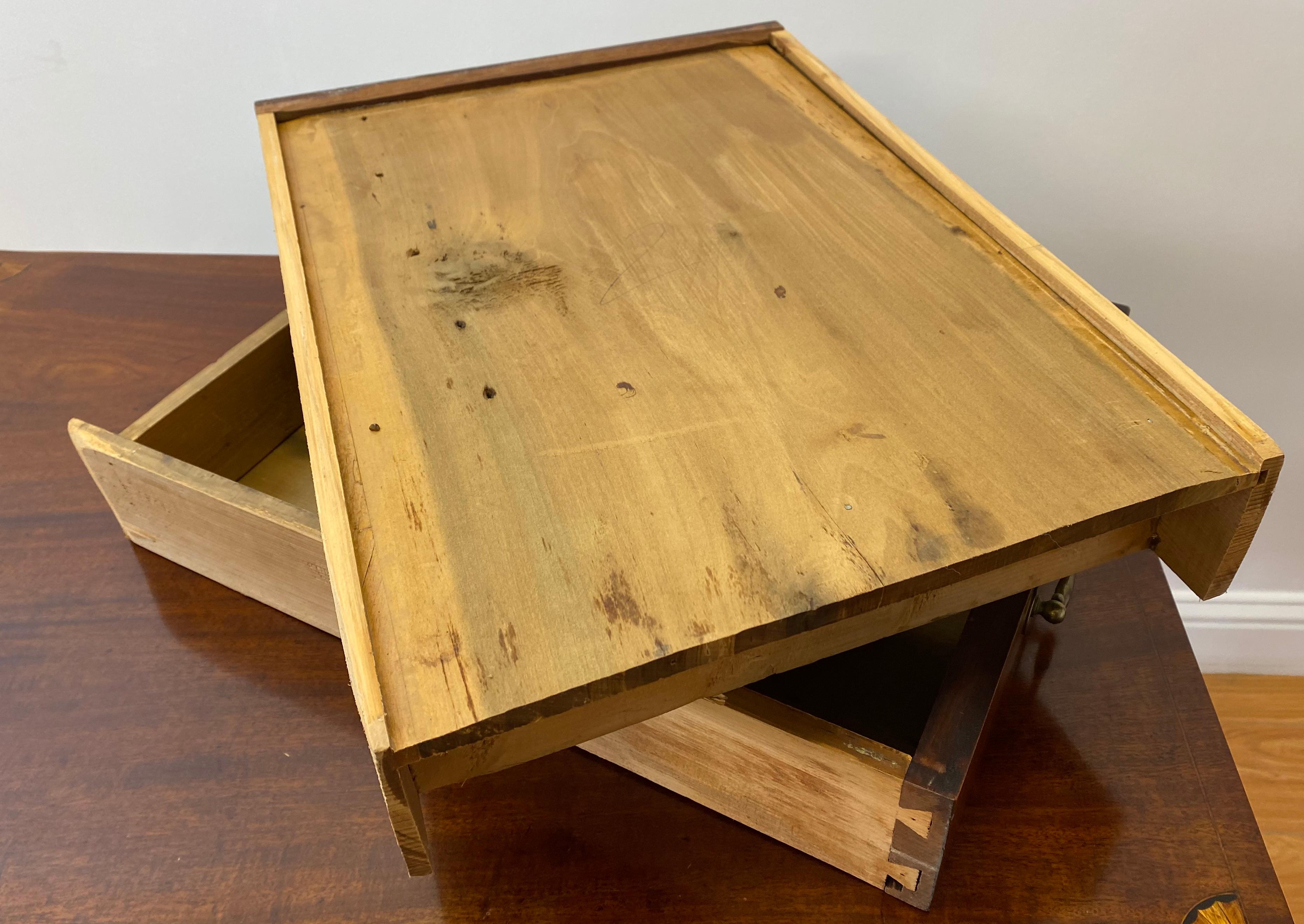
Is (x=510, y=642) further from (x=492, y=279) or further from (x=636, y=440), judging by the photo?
(x=492, y=279)

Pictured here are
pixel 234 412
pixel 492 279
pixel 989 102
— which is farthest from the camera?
pixel 989 102

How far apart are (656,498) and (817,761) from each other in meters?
0.15

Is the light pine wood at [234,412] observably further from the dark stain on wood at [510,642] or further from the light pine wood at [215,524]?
the dark stain on wood at [510,642]

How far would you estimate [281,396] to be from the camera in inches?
30.3

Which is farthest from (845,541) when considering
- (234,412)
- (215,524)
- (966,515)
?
(234,412)

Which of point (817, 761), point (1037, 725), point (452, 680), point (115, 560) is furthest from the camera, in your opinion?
Result: point (115, 560)

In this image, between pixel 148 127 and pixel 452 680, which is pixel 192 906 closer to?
pixel 452 680

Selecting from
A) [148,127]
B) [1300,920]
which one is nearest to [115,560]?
[148,127]

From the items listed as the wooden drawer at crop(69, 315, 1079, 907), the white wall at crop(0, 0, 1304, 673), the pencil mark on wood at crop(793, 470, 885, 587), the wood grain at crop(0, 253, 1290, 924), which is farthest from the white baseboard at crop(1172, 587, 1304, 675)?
the pencil mark on wood at crop(793, 470, 885, 587)

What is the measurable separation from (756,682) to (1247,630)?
1.05 m

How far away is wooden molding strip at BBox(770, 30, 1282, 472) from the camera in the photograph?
17.0 inches

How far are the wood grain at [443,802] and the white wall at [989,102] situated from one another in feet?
1.43

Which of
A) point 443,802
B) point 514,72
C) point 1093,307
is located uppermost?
point 514,72

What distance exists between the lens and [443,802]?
21.0 inches
